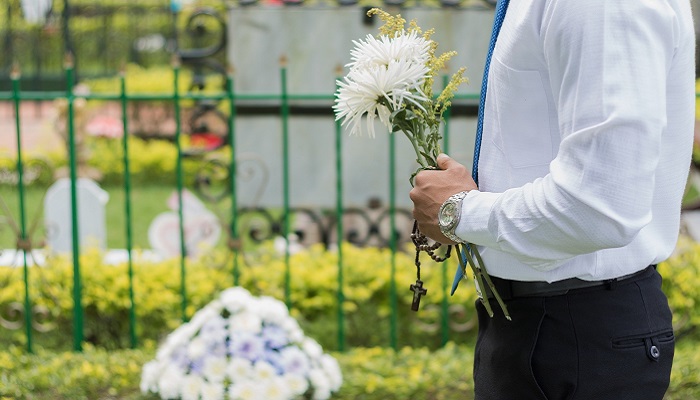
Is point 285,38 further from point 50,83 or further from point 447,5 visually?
point 50,83

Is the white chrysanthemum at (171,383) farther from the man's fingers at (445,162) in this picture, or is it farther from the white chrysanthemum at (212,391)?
the man's fingers at (445,162)

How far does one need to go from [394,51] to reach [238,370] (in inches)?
68.8

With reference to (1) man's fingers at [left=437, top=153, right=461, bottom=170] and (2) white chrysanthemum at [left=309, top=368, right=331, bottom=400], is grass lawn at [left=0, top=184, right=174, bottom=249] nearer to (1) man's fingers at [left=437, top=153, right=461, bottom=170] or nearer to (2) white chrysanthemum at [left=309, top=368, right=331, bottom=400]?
(2) white chrysanthemum at [left=309, top=368, right=331, bottom=400]

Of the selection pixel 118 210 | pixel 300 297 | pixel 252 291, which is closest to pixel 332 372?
pixel 300 297

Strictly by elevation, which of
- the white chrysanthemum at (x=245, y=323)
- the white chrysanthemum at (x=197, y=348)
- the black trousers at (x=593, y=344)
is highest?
the black trousers at (x=593, y=344)

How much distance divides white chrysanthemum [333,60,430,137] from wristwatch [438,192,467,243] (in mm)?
163

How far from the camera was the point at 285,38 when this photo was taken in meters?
5.04

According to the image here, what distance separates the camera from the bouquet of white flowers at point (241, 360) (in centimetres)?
310

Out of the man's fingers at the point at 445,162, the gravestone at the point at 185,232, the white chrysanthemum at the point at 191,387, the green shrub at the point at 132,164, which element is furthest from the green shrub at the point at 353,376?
the green shrub at the point at 132,164

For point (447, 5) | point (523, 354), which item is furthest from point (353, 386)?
point (447, 5)

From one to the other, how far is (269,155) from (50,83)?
9.16 meters

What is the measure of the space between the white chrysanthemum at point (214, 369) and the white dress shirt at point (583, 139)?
1.67 metres

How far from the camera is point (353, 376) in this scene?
3402 mm

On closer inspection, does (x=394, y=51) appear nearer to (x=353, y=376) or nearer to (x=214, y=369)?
(x=214, y=369)
